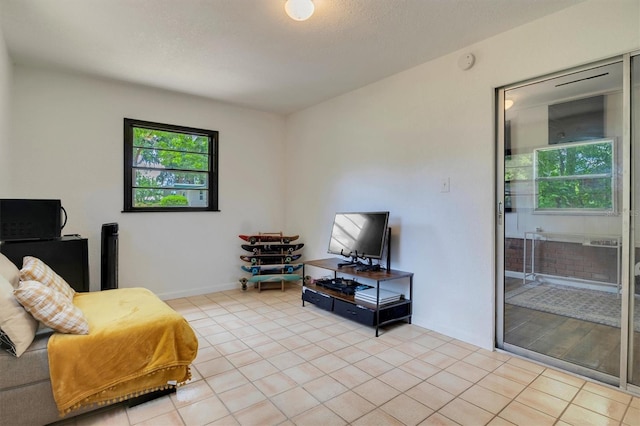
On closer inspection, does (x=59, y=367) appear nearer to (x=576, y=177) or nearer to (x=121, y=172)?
(x=121, y=172)

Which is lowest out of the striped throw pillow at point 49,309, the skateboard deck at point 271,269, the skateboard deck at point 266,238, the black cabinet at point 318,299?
the black cabinet at point 318,299

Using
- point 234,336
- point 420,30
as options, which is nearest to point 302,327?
point 234,336

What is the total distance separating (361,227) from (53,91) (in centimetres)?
347

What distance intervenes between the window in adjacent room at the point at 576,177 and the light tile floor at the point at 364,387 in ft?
3.91

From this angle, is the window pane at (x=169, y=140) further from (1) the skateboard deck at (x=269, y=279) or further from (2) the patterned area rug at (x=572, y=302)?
(2) the patterned area rug at (x=572, y=302)

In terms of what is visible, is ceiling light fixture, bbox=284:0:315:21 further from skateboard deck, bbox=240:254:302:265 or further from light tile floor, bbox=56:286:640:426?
skateboard deck, bbox=240:254:302:265

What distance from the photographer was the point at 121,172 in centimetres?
372

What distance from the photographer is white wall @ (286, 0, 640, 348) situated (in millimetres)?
2252

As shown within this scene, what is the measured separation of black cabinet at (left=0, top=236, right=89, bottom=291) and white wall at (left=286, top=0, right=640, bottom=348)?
8.88ft

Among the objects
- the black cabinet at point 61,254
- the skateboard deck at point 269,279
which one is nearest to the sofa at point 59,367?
the black cabinet at point 61,254

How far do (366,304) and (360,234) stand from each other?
77 cm

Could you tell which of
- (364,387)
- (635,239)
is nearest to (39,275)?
(364,387)

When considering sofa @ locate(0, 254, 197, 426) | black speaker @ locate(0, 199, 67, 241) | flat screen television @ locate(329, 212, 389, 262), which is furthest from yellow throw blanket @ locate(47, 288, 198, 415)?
flat screen television @ locate(329, 212, 389, 262)

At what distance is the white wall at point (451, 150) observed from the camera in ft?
7.39
